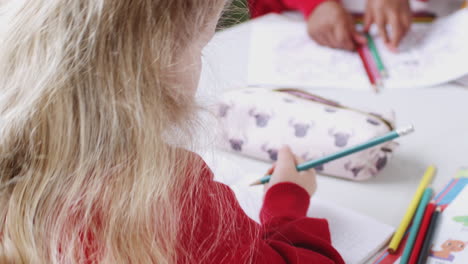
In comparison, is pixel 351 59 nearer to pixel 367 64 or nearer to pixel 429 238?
pixel 367 64

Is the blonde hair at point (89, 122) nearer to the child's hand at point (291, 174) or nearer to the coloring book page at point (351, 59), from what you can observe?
the child's hand at point (291, 174)

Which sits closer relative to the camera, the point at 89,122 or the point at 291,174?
the point at 89,122

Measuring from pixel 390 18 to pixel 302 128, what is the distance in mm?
352

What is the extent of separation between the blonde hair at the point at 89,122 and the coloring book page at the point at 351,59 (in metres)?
0.45

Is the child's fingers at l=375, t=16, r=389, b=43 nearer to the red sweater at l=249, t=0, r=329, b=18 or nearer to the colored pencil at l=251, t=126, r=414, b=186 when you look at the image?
the red sweater at l=249, t=0, r=329, b=18

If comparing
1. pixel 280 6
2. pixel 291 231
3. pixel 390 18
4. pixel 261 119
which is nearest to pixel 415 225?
pixel 291 231

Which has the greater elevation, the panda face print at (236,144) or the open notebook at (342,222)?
the panda face print at (236,144)

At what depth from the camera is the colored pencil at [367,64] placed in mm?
804

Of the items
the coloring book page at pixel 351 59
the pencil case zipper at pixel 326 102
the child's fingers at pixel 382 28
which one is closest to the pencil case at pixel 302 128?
the pencil case zipper at pixel 326 102

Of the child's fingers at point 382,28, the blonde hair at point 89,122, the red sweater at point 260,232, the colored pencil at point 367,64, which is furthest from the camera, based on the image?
the child's fingers at point 382,28

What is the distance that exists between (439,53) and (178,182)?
58cm

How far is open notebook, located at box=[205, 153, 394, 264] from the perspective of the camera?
0.55m

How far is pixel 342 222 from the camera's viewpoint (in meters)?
0.59

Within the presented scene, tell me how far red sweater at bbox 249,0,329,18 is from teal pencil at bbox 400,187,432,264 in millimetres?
486
